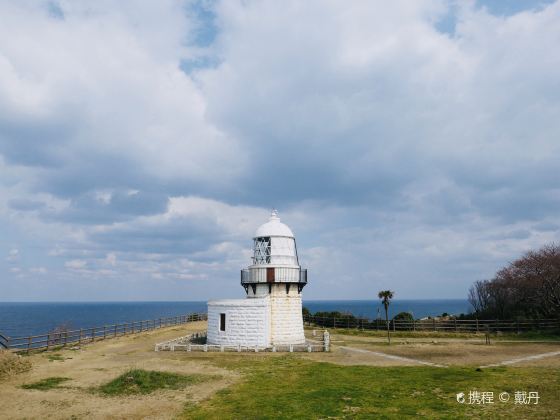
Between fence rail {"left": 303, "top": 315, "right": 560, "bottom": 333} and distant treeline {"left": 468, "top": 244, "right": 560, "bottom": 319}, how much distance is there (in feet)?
9.15

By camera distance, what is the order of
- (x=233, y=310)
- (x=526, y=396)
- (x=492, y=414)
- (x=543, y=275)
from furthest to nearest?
(x=543, y=275) < (x=233, y=310) < (x=526, y=396) < (x=492, y=414)

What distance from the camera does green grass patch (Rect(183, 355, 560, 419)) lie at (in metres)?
13.2

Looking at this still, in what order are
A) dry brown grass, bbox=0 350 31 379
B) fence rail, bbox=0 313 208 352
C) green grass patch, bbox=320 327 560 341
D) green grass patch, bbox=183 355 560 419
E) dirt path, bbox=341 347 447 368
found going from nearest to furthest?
green grass patch, bbox=183 355 560 419 < dry brown grass, bbox=0 350 31 379 < dirt path, bbox=341 347 447 368 < fence rail, bbox=0 313 208 352 < green grass patch, bbox=320 327 560 341

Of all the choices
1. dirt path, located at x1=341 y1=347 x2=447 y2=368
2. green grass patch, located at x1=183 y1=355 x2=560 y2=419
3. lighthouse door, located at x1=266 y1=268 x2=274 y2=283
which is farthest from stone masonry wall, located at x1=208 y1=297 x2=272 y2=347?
green grass patch, located at x1=183 y1=355 x2=560 y2=419

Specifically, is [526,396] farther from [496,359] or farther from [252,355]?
[252,355]

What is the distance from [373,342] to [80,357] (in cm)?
2165

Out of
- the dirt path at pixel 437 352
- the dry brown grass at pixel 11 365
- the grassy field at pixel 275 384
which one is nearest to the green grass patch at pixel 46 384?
the grassy field at pixel 275 384

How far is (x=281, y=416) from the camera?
1295 centimetres

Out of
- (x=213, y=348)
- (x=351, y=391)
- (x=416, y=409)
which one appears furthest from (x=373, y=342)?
(x=416, y=409)

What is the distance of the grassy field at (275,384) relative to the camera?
13.6 meters

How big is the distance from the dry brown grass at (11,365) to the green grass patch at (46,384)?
2180mm

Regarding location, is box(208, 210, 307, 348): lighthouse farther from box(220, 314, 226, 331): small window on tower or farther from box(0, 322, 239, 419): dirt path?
box(0, 322, 239, 419): dirt path

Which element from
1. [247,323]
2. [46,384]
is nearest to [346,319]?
[247,323]

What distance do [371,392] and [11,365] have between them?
17219 millimetres
